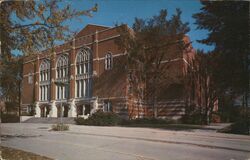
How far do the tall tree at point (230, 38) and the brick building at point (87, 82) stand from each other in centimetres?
240

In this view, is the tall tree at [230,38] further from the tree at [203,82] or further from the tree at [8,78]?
the tree at [8,78]

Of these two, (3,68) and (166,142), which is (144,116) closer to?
(166,142)

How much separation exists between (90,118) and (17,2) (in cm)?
1715

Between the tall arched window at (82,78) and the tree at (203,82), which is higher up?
the tall arched window at (82,78)

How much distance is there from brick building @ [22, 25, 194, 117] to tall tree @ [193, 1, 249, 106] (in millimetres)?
2395

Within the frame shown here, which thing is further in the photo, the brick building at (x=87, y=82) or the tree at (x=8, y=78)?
the brick building at (x=87, y=82)

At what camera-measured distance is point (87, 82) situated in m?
36.0

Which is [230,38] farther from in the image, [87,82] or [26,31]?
[87,82]

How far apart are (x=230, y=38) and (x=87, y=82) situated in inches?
1037

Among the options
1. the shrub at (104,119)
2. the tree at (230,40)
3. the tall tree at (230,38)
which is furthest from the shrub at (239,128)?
the shrub at (104,119)

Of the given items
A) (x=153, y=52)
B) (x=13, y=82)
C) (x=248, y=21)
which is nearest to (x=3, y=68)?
(x=13, y=82)

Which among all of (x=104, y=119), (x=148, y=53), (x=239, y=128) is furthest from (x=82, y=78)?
(x=239, y=128)

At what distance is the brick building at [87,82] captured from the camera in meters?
17.0

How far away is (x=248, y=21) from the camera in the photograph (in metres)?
9.84
